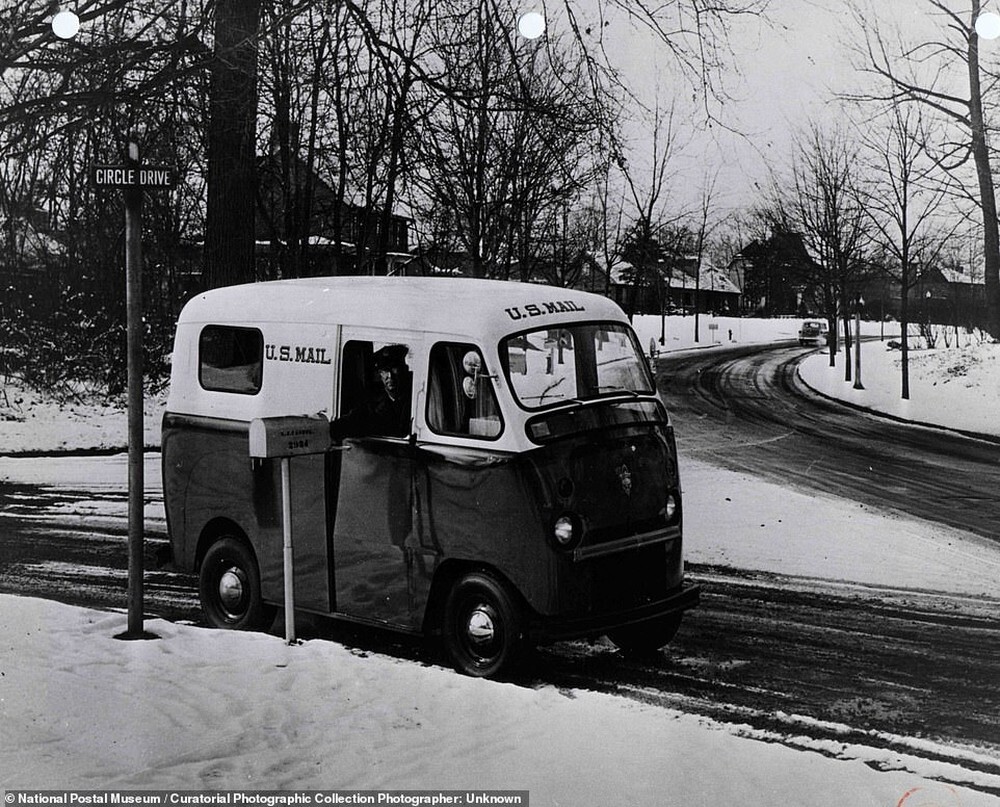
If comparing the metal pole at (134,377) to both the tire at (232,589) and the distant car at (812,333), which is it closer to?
the tire at (232,589)

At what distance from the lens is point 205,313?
860cm

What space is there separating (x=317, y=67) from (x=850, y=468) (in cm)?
1233

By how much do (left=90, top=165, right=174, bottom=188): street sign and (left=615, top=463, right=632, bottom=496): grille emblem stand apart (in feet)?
10.6

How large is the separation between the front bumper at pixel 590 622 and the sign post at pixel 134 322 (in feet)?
7.93

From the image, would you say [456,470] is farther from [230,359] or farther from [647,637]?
[230,359]

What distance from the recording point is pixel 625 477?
713cm

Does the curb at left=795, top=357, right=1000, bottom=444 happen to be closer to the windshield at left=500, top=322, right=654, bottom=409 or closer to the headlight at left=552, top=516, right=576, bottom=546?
the windshield at left=500, top=322, right=654, bottom=409

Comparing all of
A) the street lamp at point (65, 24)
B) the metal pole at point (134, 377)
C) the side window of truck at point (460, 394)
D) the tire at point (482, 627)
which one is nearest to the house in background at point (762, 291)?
the street lamp at point (65, 24)

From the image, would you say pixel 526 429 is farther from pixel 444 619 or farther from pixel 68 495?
pixel 68 495

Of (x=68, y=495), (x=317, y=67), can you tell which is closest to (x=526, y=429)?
(x=317, y=67)

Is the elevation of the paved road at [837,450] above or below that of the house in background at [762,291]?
below

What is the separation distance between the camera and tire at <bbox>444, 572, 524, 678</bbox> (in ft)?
22.3

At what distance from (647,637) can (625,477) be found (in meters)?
1.40

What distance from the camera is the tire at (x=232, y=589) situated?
815 cm
